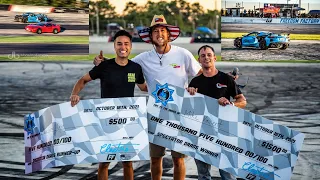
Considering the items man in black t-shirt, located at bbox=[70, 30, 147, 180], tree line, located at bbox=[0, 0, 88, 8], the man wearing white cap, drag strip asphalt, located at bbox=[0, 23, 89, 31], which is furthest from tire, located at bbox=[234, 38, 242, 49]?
man in black t-shirt, located at bbox=[70, 30, 147, 180]

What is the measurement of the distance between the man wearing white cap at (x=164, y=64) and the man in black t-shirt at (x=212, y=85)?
0.69 feet

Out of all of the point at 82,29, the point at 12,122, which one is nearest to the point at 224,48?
the point at 82,29

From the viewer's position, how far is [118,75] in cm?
538

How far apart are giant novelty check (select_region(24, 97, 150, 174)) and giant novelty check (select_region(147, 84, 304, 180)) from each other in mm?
214

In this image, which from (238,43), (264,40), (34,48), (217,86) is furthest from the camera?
(34,48)

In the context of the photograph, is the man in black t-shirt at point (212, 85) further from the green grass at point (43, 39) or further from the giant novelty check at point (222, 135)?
the green grass at point (43, 39)

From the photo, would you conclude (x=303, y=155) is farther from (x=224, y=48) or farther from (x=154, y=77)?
(x=224, y=48)

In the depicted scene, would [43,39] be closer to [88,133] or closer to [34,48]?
[34,48]

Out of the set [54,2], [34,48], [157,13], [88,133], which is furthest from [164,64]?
[157,13]

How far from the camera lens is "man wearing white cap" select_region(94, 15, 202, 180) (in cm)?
557

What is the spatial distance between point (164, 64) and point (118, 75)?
20.4 inches

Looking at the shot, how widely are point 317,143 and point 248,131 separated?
3.64 m

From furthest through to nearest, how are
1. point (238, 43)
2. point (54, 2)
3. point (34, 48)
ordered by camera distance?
point (54, 2), point (34, 48), point (238, 43)

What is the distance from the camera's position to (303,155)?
788 cm
